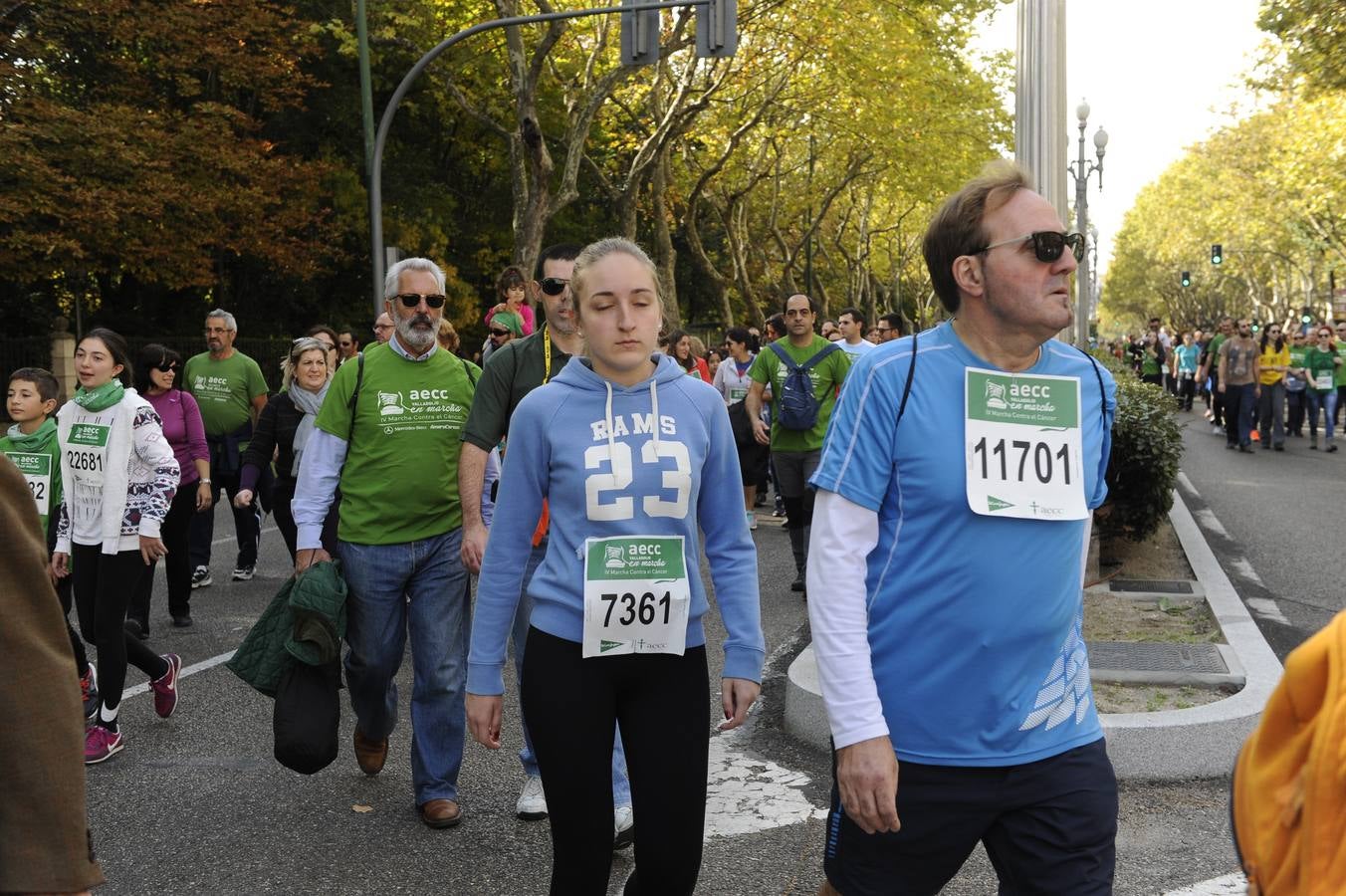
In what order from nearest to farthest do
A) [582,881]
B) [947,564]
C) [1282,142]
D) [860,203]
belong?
[947,564], [582,881], [1282,142], [860,203]

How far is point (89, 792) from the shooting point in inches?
214

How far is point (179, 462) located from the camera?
28.6 feet

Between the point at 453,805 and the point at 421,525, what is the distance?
3.14ft

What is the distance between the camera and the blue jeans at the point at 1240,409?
2112 centimetres

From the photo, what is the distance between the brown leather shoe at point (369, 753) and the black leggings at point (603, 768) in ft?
7.82

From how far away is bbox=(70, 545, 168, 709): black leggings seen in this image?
5957mm

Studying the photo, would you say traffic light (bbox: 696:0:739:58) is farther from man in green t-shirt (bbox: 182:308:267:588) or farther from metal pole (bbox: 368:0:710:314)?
man in green t-shirt (bbox: 182:308:267:588)

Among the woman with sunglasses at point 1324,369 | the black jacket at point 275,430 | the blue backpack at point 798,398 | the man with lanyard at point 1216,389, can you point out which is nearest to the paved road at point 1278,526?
the woman with sunglasses at point 1324,369

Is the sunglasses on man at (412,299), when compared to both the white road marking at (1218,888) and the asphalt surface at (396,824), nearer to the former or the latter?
the asphalt surface at (396,824)

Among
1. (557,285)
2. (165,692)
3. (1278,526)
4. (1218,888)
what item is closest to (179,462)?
(165,692)

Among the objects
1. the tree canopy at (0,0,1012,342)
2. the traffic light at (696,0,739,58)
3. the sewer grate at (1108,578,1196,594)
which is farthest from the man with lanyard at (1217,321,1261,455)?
the sewer grate at (1108,578,1196,594)

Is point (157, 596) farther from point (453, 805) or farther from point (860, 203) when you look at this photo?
point (860, 203)

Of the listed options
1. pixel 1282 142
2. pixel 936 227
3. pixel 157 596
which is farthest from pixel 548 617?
pixel 1282 142

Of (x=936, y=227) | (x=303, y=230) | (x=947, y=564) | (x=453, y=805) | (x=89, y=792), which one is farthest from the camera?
(x=303, y=230)
